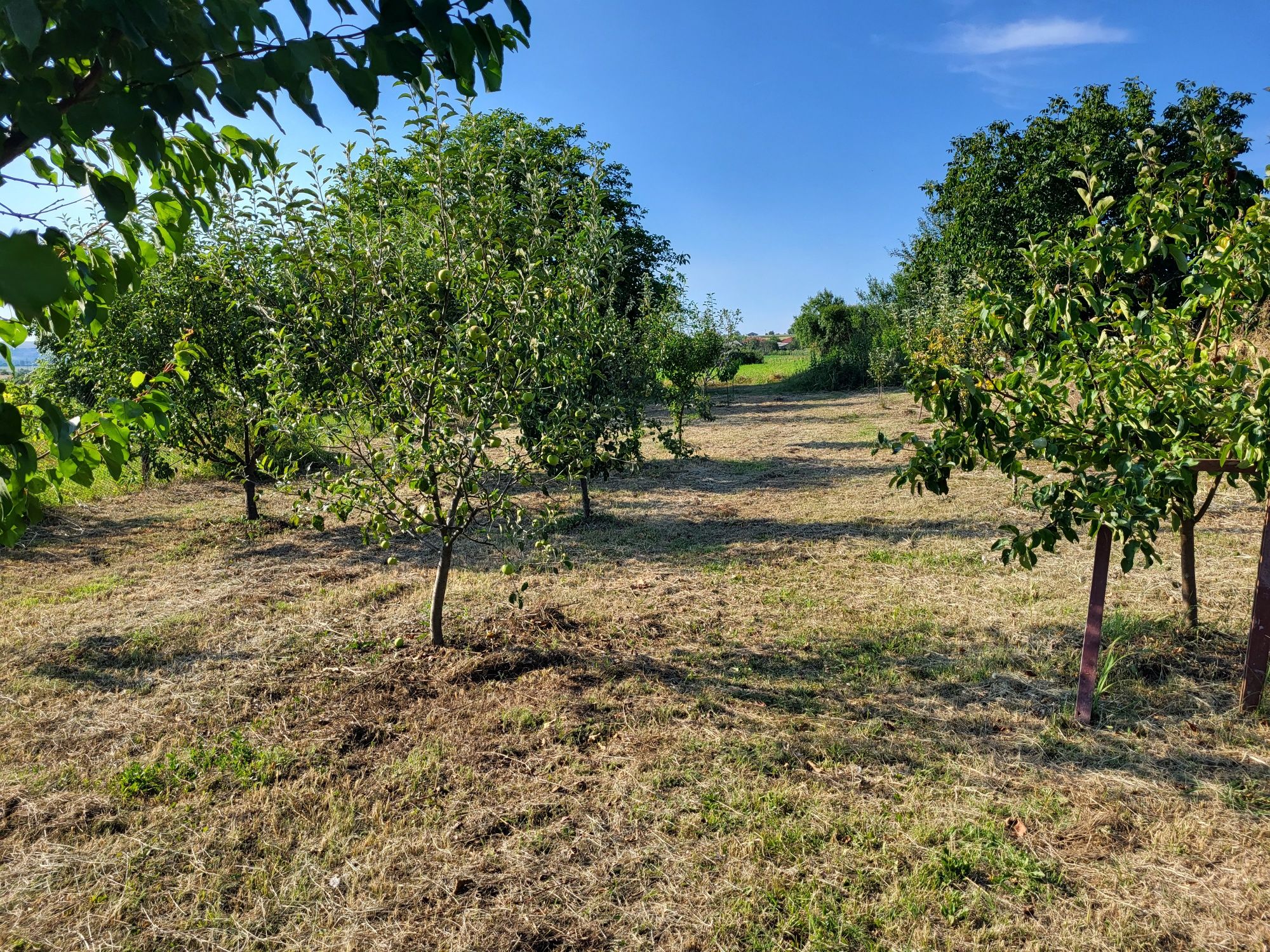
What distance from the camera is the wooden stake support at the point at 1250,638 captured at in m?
3.70

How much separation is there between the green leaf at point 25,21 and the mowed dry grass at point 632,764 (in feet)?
9.35

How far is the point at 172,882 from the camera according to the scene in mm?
2863

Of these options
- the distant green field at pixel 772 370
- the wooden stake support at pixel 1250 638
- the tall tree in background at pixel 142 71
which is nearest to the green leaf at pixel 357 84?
the tall tree in background at pixel 142 71

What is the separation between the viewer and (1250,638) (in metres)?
3.89

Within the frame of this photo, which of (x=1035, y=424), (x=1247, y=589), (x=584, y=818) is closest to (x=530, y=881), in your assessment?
(x=584, y=818)

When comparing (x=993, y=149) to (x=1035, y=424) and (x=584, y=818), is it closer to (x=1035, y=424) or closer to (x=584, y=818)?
(x=1035, y=424)

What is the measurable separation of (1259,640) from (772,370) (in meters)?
43.9

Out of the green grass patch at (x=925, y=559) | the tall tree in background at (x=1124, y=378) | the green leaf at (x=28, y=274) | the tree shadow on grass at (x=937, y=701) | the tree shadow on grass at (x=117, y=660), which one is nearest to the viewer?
the green leaf at (x=28, y=274)

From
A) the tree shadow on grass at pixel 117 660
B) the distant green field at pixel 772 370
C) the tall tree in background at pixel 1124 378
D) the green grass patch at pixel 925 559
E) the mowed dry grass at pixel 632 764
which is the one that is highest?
the distant green field at pixel 772 370

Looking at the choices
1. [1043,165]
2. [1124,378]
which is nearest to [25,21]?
[1124,378]

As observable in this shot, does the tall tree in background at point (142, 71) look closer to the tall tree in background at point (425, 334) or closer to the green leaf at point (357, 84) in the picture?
the green leaf at point (357, 84)

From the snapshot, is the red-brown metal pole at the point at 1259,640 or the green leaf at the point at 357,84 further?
the red-brown metal pole at the point at 1259,640

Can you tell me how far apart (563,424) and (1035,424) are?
2728 mm

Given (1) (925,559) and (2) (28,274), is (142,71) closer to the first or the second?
(2) (28,274)
